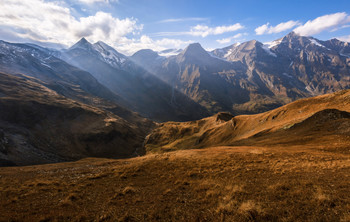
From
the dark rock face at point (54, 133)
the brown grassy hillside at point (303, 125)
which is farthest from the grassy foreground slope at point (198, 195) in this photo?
the dark rock face at point (54, 133)

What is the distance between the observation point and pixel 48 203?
11.5m

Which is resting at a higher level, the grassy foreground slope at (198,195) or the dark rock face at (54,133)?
the grassy foreground slope at (198,195)

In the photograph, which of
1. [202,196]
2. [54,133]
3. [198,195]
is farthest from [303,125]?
[54,133]

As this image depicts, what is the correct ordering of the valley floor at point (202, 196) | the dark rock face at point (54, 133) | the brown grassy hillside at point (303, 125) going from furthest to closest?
1. the dark rock face at point (54, 133)
2. the brown grassy hillside at point (303, 125)
3. the valley floor at point (202, 196)

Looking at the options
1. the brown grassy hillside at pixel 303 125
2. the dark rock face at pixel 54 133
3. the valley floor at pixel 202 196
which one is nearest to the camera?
the valley floor at pixel 202 196

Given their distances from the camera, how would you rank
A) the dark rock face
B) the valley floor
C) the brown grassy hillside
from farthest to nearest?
the dark rock face, the brown grassy hillside, the valley floor

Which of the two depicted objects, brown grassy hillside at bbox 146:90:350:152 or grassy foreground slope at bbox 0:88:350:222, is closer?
grassy foreground slope at bbox 0:88:350:222

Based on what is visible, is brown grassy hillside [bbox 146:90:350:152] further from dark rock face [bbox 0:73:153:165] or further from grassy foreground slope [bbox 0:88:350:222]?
dark rock face [bbox 0:73:153:165]

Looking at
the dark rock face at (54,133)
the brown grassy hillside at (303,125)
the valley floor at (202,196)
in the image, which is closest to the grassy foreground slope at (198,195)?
the valley floor at (202,196)

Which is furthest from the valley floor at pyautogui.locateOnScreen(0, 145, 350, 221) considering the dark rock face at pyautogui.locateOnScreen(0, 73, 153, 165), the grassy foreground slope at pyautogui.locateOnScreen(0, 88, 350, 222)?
the dark rock face at pyautogui.locateOnScreen(0, 73, 153, 165)

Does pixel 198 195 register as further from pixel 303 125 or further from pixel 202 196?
pixel 303 125

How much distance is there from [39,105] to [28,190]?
139340 millimetres

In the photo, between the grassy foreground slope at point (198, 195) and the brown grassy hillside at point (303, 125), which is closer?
the grassy foreground slope at point (198, 195)

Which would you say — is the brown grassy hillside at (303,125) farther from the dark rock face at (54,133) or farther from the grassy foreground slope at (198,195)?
the dark rock face at (54,133)
